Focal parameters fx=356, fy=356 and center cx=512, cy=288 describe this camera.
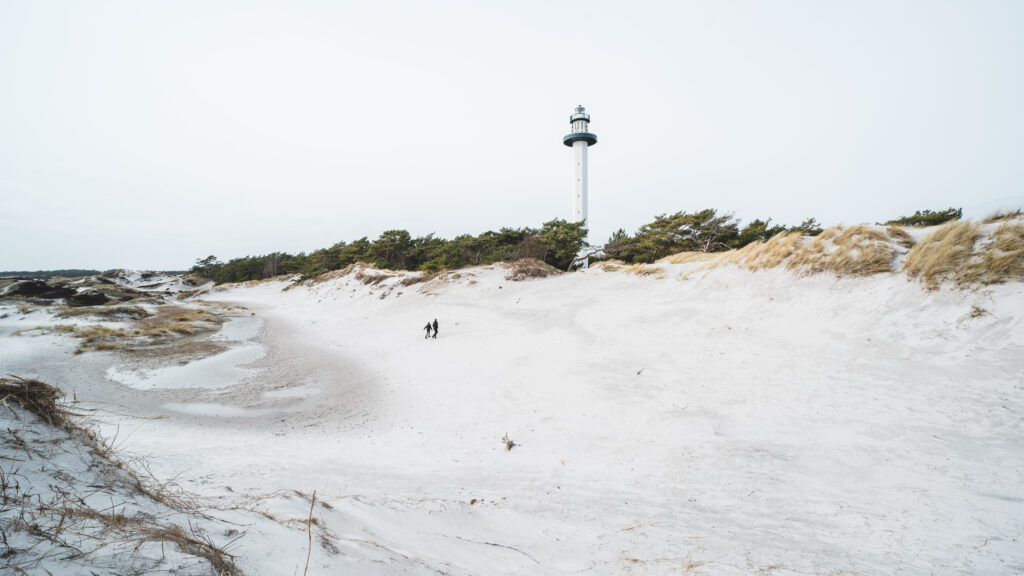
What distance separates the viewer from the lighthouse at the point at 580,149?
41594mm

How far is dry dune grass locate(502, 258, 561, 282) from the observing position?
21.2 meters

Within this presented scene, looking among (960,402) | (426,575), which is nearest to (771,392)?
(960,402)

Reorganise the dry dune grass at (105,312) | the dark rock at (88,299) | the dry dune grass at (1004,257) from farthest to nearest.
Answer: the dark rock at (88,299), the dry dune grass at (105,312), the dry dune grass at (1004,257)

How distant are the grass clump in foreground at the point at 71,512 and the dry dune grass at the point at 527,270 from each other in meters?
18.7

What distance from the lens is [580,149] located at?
4241 centimetres

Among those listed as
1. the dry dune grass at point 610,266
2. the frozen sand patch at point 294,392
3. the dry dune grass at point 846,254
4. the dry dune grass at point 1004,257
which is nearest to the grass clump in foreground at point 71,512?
the frozen sand patch at point 294,392

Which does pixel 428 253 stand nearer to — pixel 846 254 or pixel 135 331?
pixel 135 331

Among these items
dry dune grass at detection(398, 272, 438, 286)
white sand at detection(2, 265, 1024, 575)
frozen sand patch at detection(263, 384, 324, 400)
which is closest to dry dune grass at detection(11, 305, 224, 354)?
white sand at detection(2, 265, 1024, 575)

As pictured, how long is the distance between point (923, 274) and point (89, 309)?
32.8 m

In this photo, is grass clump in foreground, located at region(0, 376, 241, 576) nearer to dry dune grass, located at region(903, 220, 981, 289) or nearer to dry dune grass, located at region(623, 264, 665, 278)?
dry dune grass, located at region(903, 220, 981, 289)

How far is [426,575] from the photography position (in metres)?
2.19

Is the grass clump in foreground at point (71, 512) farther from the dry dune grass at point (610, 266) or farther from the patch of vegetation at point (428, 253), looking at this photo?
the patch of vegetation at point (428, 253)

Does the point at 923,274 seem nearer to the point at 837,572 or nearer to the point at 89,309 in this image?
the point at 837,572

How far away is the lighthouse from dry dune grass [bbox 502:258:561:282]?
19872 millimetres
